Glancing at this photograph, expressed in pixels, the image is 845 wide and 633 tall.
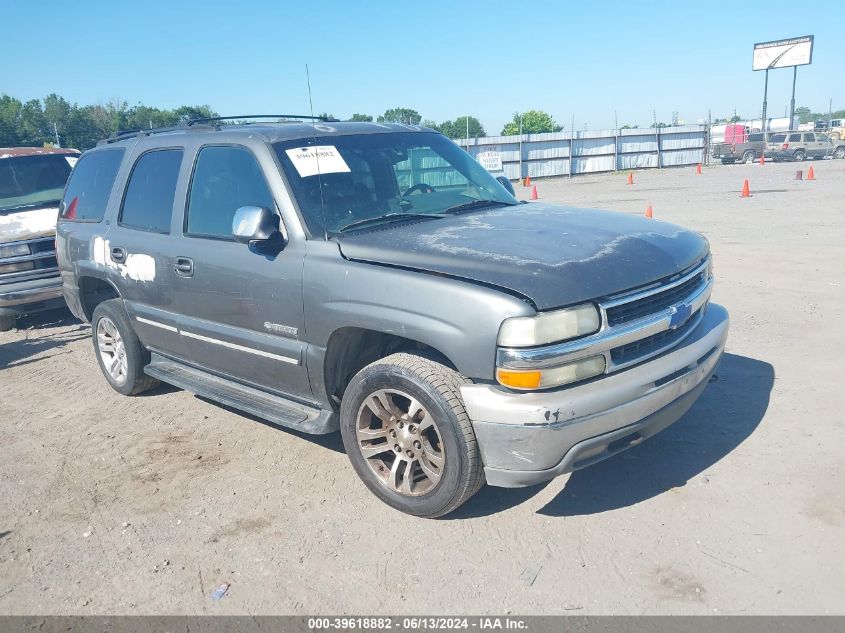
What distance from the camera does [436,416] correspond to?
3.25m

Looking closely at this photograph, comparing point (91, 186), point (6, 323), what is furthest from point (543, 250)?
point (6, 323)

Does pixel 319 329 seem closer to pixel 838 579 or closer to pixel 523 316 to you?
pixel 523 316

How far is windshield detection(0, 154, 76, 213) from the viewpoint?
867 cm

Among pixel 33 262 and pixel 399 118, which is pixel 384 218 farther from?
pixel 33 262

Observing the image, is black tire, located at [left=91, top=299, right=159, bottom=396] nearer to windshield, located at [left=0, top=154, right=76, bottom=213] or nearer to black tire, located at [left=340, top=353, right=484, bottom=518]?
black tire, located at [left=340, top=353, right=484, bottom=518]

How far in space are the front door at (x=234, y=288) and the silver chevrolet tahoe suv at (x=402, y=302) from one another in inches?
0.5

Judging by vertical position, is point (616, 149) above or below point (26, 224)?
below

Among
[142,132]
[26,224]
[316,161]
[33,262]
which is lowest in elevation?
[33,262]

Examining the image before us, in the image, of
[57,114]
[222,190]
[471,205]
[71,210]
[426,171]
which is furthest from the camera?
[57,114]

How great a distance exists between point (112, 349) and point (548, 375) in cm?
417

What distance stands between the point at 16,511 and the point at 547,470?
9.87 feet

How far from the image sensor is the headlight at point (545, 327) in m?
2.96

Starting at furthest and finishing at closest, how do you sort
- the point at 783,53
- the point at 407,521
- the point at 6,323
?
the point at 783,53
the point at 6,323
the point at 407,521

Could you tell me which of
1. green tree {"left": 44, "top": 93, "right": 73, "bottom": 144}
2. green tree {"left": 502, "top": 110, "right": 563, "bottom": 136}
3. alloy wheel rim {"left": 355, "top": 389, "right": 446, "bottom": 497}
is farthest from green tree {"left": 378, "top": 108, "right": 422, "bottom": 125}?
green tree {"left": 502, "top": 110, "right": 563, "bottom": 136}
